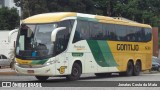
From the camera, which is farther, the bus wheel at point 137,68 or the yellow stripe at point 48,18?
the bus wheel at point 137,68

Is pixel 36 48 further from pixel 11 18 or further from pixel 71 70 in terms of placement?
pixel 11 18

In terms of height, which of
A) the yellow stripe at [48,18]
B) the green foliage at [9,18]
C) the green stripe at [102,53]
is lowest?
the green stripe at [102,53]

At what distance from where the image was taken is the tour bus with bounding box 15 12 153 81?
23.7m

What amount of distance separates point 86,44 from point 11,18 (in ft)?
140

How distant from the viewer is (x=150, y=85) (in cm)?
2034

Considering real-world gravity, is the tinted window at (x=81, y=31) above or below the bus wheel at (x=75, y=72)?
above

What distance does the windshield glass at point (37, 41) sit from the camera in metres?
23.7

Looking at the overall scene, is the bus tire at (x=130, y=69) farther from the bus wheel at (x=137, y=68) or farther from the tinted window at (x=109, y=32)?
the tinted window at (x=109, y=32)

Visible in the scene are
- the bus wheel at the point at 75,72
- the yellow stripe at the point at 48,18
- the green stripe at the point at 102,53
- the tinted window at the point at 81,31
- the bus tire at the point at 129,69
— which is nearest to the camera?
the yellow stripe at the point at 48,18

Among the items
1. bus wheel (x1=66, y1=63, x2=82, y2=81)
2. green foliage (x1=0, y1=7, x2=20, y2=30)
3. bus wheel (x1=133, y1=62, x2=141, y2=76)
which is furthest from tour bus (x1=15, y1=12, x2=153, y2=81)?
green foliage (x1=0, y1=7, x2=20, y2=30)

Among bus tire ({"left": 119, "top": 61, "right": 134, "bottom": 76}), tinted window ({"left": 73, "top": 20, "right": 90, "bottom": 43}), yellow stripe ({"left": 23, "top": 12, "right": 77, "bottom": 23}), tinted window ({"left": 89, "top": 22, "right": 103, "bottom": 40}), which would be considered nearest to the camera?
yellow stripe ({"left": 23, "top": 12, "right": 77, "bottom": 23})

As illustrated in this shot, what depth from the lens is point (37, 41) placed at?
23938mm

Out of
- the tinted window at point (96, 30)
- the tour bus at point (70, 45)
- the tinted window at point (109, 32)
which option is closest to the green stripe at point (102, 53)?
the tour bus at point (70, 45)

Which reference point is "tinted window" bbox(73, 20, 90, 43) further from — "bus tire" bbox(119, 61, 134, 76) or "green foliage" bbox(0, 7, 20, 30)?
"green foliage" bbox(0, 7, 20, 30)
